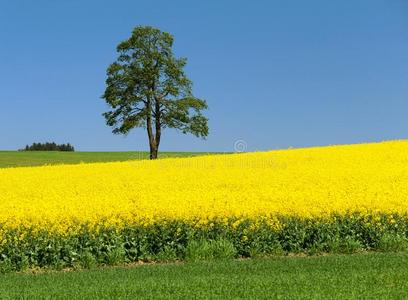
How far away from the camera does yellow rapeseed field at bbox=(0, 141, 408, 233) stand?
14.6 meters

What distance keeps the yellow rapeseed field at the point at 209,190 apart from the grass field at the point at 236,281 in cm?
210

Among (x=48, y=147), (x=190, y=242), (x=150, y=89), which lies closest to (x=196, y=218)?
(x=190, y=242)

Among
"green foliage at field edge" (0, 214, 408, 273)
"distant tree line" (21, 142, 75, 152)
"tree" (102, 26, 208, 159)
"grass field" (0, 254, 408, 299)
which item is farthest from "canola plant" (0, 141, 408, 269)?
"distant tree line" (21, 142, 75, 152)

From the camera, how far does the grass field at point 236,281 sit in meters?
9.33

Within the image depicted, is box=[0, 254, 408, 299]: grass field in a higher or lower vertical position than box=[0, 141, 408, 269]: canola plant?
lower

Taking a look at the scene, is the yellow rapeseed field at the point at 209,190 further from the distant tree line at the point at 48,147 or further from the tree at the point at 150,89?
the distant tree line at the point at 48,147

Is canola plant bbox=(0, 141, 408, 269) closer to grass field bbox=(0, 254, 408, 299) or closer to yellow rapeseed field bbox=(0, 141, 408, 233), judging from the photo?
yellow rapeseed field bbox=(0, 141, 408, 233)

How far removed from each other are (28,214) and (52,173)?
44.9ft

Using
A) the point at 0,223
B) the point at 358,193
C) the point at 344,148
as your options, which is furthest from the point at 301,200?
the point at 344,148

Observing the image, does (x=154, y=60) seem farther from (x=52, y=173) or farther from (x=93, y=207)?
(x=93, y=207)

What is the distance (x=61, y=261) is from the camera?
13383 millimetres

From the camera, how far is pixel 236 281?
33.5 ft

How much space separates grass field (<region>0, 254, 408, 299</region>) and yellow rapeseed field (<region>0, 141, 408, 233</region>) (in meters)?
2.10

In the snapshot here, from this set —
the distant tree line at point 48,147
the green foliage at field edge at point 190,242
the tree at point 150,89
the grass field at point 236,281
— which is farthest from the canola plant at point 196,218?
the distant tree line at point 48,147
